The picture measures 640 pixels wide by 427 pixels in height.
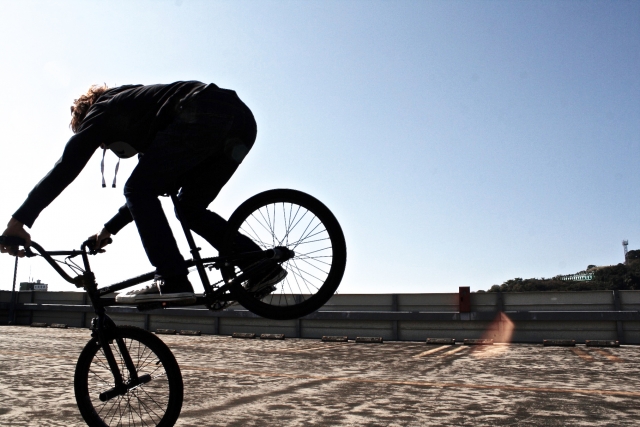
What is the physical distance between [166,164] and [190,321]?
1589cm

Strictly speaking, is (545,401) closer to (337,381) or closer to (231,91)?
(337,381)

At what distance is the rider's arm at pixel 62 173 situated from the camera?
279cm

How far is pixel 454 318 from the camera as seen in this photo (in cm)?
1503

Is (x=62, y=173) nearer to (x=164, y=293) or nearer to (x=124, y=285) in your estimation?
(x=124, y=285)

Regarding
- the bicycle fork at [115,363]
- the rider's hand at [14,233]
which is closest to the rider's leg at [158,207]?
the bicycle fork at [115,363]

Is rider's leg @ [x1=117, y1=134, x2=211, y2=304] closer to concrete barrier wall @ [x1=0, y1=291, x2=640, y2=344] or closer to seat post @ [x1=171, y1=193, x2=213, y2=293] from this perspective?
seat post @ [x1=171, y1=193, x2=213, y2=293]

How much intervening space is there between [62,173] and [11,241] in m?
0.48

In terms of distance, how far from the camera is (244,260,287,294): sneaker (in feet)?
9.57

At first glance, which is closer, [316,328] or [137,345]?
[137,345]

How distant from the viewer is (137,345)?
10.3 feet

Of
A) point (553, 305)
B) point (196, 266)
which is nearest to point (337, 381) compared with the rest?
point (196, 266)

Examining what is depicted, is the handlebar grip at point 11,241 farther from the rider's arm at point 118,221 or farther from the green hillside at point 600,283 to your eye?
the green hillside at point 600,283

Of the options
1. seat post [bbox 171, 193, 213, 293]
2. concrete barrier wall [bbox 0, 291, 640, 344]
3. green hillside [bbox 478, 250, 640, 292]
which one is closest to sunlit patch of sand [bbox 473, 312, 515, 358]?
concrete barrier wall [bbox 0, 291, 640, 344]

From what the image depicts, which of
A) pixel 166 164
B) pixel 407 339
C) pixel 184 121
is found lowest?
pixel 407 339
